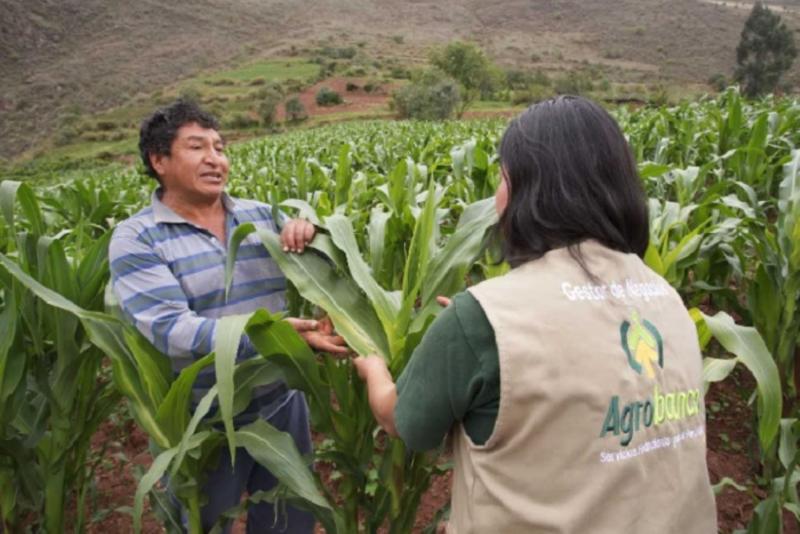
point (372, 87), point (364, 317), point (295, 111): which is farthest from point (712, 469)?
point (372, 87)

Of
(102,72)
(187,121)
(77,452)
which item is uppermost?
(187,121)

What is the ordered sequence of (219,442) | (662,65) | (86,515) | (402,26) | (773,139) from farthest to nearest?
(402,26)
(662,65)
(773,139)
(86,515)
(219,442)

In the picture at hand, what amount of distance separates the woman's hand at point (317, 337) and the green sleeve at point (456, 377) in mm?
475

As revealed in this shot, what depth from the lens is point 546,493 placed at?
3.15 feet

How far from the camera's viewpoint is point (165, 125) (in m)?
1.83

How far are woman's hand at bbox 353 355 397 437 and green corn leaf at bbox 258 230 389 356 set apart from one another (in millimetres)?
79

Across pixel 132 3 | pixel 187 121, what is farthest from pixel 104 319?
pixel 132 3

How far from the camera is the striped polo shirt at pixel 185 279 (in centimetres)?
157

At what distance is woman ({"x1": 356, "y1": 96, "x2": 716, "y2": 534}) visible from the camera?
0.94m

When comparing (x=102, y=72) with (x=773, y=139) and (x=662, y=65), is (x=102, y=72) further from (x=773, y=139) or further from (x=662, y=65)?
(x=773, y=139)

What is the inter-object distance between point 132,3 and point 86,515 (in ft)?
320

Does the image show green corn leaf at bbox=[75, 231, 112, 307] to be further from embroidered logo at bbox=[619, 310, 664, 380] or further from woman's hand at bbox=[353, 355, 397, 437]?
embroidered logo at bbox=[619, 310, 664, 380]

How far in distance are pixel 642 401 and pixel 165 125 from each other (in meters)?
1.54

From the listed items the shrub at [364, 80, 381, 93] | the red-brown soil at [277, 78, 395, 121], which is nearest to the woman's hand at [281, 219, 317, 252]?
the red-brown soil at [277, 78, 395, 121]
